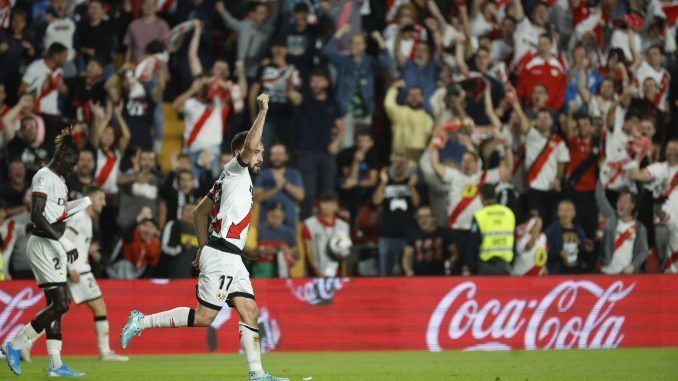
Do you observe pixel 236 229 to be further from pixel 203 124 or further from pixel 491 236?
pixel 203 124

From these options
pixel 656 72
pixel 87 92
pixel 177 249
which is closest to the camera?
pixel 177 249

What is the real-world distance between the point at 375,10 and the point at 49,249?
1058cm

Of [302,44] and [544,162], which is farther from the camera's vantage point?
[302,44]

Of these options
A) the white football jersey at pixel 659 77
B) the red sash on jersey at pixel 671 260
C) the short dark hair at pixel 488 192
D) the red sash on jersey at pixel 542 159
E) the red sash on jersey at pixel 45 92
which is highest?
the red sash on jersey at pixel 45 92

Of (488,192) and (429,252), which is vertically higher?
(488,192)

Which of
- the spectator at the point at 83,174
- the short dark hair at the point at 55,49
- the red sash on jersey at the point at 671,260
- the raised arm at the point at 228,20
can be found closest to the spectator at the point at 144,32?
the raised arm at the point at 228,20

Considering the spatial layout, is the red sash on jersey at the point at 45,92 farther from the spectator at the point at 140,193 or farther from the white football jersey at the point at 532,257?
the white football jersey at the point at 532,257

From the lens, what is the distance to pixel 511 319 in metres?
17.9

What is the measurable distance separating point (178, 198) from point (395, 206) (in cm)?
374

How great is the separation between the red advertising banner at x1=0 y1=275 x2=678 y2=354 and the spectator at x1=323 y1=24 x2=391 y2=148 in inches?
154

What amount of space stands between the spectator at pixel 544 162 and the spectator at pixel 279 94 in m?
4.29

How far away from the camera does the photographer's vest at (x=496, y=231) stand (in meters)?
18.0

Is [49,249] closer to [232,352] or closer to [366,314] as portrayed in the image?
[232,352]

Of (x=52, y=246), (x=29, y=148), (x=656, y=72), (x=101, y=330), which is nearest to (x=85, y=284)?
(x=101, y=330)
